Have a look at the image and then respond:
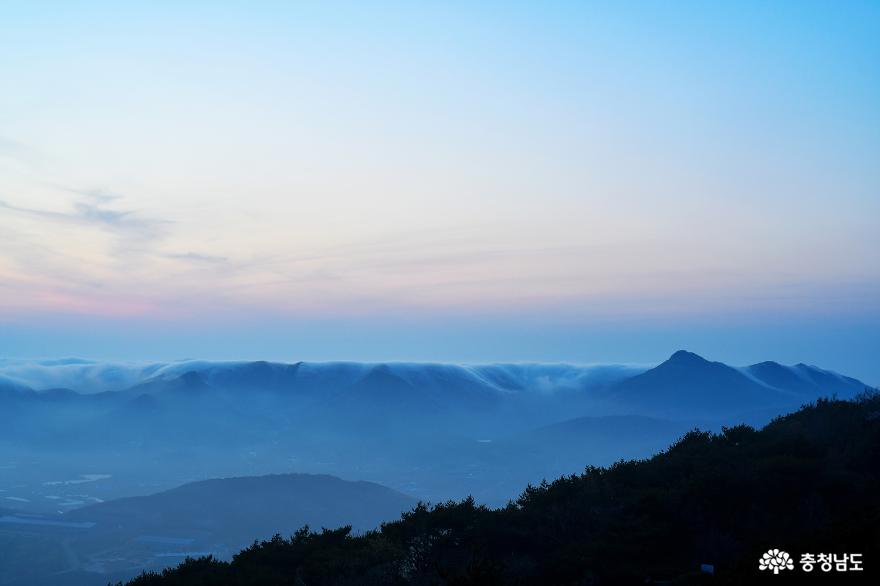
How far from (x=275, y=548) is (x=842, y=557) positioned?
63.1 feet

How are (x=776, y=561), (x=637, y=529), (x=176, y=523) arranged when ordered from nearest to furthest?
(x=776, y=561) → (x=637, y=529) → (x=176, y=523)

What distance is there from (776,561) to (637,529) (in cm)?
678

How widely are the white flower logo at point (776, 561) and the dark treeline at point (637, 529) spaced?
27cm

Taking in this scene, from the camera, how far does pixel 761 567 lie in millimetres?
15062

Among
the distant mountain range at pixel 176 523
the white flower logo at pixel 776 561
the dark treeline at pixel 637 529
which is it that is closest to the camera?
the white flower logo at pixel 776 561

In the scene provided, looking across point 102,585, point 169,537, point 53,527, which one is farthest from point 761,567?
point 53,527

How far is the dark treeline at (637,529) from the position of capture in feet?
62.2

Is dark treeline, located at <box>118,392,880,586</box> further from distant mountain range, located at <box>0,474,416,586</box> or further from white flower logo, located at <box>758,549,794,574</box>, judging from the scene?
distant mountain range, located at <box>0,474,416,586</box>

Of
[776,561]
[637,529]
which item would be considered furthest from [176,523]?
[776,561]

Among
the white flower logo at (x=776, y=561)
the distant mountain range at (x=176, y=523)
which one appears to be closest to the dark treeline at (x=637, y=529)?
the white flower logo at (x=776, y=561)

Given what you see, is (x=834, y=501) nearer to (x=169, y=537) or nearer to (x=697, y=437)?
(x=697, y=437)

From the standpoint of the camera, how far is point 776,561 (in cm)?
1512

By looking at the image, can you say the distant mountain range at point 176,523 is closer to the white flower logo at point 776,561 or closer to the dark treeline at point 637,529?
the dark treeline at point 637,529

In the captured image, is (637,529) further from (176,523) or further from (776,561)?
(176,523)
